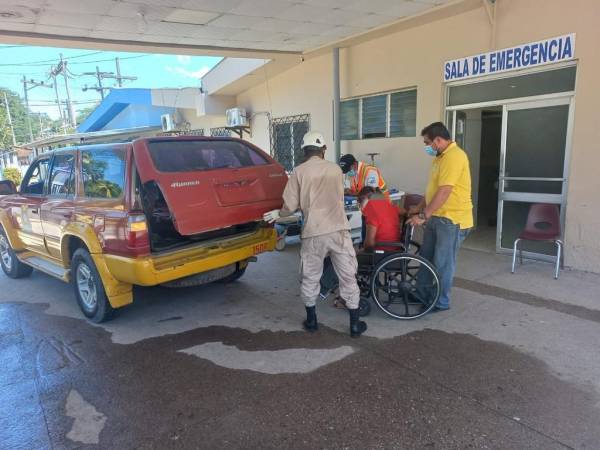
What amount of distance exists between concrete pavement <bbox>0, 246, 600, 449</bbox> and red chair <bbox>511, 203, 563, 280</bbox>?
558mm

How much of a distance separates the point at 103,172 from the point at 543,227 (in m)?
5.06

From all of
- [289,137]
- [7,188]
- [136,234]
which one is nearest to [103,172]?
[136,234]

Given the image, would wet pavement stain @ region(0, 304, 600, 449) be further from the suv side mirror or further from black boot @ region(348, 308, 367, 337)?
the suv side mirror

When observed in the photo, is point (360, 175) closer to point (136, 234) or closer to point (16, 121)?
point (136, 234)

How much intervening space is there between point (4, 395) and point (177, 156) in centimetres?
232

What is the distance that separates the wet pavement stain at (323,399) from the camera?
247 centimetres

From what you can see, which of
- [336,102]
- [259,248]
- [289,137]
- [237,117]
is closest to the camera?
[259,248]

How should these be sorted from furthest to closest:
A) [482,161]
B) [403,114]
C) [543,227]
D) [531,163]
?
[482,161], [403,114], [531,163], [543,227]

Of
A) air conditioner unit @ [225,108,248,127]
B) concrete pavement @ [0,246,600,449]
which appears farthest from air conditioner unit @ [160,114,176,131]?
concrete pavement @ [0,246,600,449]

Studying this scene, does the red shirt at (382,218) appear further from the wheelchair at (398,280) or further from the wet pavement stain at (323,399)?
the wet pavement stain at (323,399)

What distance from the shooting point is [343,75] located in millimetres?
8125

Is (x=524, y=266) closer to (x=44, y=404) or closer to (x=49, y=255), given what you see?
(x=44, y=404)

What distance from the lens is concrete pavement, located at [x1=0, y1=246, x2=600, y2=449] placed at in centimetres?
252

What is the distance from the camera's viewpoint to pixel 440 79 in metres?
6.41
